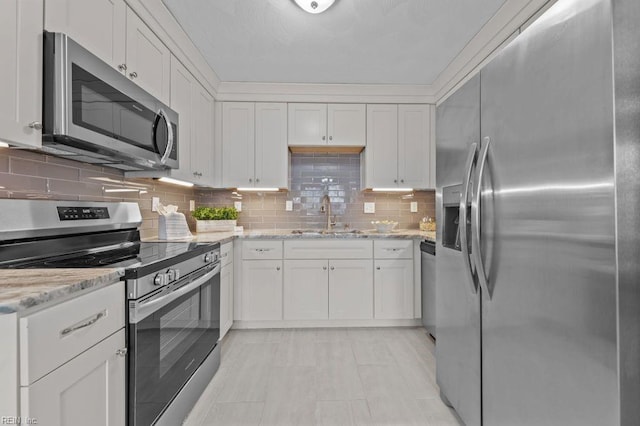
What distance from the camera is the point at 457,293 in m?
1.65

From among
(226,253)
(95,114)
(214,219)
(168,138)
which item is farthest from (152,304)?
(214,219)

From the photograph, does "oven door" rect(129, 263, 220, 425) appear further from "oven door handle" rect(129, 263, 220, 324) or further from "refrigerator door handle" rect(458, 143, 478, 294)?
"refrigerator door handle" rect(458, 143, 478, 294)

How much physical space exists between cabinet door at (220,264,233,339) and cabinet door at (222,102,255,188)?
37.2 inches

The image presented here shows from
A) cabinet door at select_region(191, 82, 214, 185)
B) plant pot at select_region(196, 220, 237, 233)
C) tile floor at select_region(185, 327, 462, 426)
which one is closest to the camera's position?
tile floor at select_region(185, 327, 462, 426)

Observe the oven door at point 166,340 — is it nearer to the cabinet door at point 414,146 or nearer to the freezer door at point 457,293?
the freezer door at point 457,293

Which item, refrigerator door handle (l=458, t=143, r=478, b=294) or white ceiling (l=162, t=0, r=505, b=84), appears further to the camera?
white ceiling (l=162, t=0, r=505, b=84)

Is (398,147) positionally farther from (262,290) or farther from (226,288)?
(226,288)

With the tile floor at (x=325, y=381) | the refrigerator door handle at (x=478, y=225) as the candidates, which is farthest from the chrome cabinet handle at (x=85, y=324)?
the refrigerator door handle at (x=478, y=225)

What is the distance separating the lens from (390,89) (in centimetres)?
343

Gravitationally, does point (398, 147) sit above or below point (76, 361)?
above

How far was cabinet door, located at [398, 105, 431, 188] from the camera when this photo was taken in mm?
3480

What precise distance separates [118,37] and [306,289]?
233cm

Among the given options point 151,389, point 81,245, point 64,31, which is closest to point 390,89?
point 64,31

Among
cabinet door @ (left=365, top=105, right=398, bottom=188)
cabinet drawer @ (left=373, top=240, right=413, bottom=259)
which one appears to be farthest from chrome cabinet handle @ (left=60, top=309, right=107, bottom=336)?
cabinet door @ (left=365, top=105, right=398, bottom=188)
